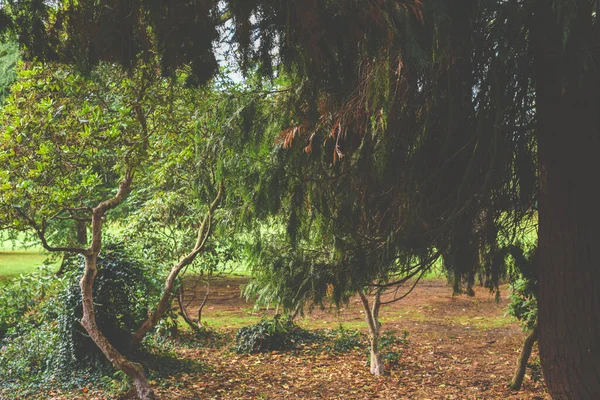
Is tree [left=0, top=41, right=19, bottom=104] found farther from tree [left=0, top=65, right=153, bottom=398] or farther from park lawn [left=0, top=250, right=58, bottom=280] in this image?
tree [left=0, top=65, right=153, bottom=398]

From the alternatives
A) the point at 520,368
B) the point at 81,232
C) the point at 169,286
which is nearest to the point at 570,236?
the point at 520,368

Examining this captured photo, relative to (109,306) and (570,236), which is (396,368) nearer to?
(109,306)

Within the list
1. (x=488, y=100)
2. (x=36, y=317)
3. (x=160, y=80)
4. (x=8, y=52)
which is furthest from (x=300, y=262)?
(x=8, y=52)

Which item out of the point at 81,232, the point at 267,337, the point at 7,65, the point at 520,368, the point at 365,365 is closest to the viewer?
the point at 520,368

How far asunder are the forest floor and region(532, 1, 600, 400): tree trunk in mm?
3054

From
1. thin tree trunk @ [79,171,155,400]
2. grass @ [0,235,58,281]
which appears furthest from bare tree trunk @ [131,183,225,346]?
grass @ [0,235,58,281]

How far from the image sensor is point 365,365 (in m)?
8.39

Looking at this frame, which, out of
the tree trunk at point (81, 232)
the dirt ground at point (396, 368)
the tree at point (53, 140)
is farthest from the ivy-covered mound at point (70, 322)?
the tree trunk at point (81, 232)

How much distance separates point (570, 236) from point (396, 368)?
15.9ft

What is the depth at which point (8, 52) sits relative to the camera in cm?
1205

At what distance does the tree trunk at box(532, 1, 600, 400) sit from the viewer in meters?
3.74

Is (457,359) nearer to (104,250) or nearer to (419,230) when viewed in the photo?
(419,230)

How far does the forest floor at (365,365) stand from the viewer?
7068 millimetres

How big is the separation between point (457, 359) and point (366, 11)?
676 cm
